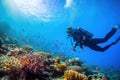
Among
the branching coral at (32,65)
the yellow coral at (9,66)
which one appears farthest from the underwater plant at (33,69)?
the yellow coral at (9,66)

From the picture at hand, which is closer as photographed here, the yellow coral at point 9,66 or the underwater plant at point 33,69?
the underwater plant at point 33,69

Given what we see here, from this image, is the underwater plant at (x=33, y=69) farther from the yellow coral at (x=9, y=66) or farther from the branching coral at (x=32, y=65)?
the yellow coral at (x=9, y=66)

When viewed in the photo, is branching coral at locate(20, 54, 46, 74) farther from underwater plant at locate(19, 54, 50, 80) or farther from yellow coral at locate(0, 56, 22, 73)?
yellow coral at locate(0, 56, 22, 73)

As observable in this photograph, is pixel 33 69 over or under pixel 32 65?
under

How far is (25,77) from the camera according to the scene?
17.6 feet

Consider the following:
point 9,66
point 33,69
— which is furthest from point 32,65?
point 9,66

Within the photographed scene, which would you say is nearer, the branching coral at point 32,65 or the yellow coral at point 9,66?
the branching coral at point 32,65


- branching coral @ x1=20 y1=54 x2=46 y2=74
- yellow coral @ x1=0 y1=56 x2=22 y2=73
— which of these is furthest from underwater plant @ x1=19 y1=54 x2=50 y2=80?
yellow coral @ x1=0 y1=56 x2=22 y2=73

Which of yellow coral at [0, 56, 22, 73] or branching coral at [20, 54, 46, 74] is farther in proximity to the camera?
yellow coral at [0, 56, 22, 73]

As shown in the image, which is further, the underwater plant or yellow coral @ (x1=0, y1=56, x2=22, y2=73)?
yellow coral @ (x1=0, y1=56, x2=22, y2=73)

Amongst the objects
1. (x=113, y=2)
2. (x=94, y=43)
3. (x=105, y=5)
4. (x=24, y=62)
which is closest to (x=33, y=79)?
(x=24, y=62)

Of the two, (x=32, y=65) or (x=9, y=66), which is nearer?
(x=32, y=65)

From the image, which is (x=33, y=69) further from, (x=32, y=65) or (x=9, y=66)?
(x=9, y=66)

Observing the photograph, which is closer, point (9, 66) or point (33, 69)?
point (33, 69)
